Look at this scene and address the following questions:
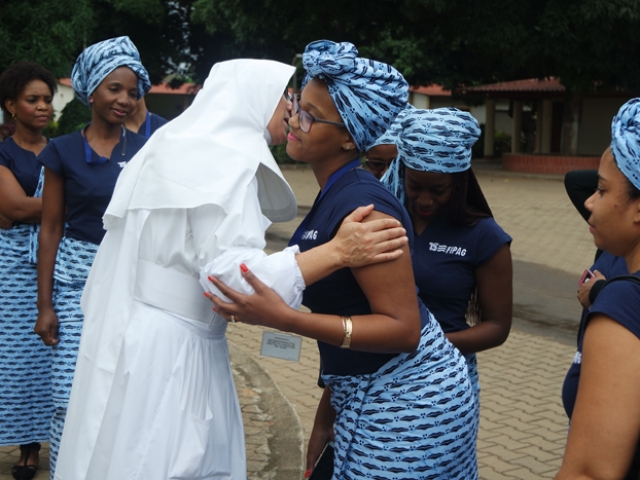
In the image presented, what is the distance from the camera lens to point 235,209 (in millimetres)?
2217

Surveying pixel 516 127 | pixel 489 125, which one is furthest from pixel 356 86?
pixel 489 125

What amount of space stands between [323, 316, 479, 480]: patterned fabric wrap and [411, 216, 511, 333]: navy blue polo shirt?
27.3 inches

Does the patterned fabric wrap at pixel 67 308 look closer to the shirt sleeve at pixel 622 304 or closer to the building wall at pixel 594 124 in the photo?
the shirt sleeve at pixel 622 304

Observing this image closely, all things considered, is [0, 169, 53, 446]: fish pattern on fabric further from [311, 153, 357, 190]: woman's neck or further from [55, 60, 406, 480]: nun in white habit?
[311, 153, 357, 190]: woman's neck

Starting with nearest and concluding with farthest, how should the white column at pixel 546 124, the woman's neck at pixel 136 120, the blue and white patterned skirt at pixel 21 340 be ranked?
the blue and white patterned skirt at pixel 21 340 → the woman's neck at pixel 136 120 → the white column at pixel 546 124

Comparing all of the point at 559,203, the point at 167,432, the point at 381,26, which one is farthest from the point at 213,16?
the point at 167,432

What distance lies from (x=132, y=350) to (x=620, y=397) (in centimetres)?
133

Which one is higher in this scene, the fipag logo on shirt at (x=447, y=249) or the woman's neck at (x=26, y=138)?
the woman's neck at (x=26, y=138)

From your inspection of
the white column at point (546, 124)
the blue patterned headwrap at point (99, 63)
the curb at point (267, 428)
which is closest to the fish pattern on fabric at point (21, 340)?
the blue patterned headwrap at point (99, 63)

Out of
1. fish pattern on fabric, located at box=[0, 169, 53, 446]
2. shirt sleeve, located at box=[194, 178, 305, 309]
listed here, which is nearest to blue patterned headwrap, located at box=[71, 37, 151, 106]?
fish pattern on fabric, located at box=[0, 169, 53, 446]

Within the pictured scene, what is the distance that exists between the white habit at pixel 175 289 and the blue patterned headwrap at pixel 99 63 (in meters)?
1.51

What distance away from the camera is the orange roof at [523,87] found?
3180 centimetres

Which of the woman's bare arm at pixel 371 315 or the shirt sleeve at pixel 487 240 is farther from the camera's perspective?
the shirt sleeve at pixel 487 240

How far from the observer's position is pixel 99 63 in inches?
151
